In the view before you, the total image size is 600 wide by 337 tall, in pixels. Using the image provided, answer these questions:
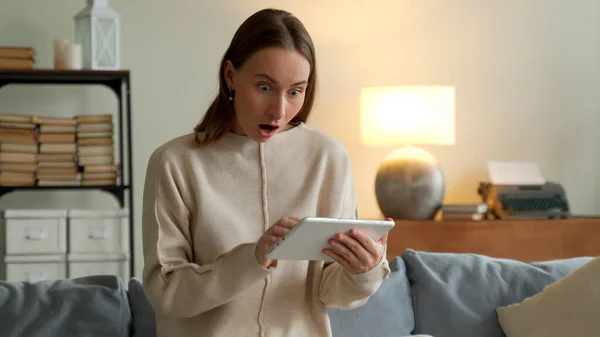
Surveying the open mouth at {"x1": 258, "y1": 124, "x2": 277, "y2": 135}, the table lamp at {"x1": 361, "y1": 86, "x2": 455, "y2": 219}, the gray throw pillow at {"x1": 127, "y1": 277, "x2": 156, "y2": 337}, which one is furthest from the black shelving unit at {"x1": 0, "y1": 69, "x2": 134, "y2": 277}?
the open mouth at {"x1": 258, "y1": 124, "x2": 277, "y2": 135}

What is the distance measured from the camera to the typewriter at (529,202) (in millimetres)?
3814

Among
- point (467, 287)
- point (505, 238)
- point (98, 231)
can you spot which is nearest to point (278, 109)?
point (467, 287)

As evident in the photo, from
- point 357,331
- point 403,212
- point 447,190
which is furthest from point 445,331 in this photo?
point 447,190

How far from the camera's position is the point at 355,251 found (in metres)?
1.52

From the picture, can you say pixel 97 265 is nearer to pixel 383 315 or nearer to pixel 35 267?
pixel 35 267

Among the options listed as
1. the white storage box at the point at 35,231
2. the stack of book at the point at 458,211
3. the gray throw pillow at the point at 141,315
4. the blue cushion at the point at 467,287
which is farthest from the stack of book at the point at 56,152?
the blue cushion at the point at 467,287

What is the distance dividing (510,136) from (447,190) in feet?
1.32

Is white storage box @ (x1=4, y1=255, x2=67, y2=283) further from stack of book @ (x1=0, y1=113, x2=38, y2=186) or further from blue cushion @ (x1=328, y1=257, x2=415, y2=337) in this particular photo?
blue cushion @ (x1=328, y1=257, x2=415, y2=337)

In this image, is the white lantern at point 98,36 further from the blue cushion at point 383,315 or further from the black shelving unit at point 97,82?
the blue cushion at point 383,315

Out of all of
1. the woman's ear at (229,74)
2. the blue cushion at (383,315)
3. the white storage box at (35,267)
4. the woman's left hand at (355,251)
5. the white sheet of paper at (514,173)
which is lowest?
the white storage box at (35,267)

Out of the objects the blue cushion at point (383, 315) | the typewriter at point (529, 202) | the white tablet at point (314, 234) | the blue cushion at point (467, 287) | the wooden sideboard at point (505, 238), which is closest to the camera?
the white tablet at point (314, 234)

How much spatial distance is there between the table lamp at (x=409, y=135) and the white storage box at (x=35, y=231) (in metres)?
1.28

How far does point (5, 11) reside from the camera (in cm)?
382

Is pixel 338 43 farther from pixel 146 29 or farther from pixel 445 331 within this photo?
pixel 445 331
